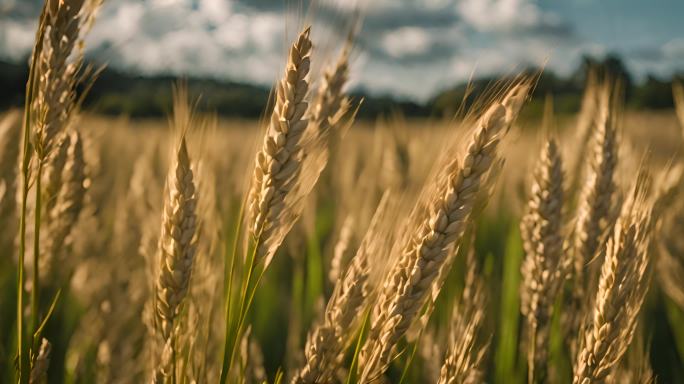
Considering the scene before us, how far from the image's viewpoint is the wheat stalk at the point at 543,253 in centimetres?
138

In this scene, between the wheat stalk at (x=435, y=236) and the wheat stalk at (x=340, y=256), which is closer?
the wheat stalk at (x=435, y=236)

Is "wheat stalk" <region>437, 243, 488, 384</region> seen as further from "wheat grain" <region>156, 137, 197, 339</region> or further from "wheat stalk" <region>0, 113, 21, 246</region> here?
"wheat stalk" <region>0, 113, 21, 246</region>

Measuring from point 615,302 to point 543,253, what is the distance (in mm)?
274

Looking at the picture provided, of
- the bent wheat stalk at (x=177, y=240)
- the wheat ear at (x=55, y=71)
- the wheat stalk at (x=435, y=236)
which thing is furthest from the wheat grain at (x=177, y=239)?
the wheat stalk at (x=435, y=236)

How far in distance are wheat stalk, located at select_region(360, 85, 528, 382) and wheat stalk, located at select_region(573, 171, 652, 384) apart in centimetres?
33

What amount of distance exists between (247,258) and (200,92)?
13.2 inches

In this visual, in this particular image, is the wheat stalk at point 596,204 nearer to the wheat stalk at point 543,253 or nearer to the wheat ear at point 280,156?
the wheat stalk at point 543,253

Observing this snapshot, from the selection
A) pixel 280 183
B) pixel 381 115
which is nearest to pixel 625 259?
pixel 280 183

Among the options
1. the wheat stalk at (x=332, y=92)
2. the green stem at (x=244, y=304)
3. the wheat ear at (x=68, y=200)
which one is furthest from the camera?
the wheat stalk at (x=332, y=92)

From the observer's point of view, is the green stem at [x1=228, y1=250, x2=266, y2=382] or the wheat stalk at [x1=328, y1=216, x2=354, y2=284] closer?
the green stem at [x1=228, y1=250, x2=266, y2=382]

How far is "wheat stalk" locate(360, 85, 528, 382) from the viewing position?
988 mm

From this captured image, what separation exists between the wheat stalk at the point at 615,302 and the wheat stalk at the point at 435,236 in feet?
1.08

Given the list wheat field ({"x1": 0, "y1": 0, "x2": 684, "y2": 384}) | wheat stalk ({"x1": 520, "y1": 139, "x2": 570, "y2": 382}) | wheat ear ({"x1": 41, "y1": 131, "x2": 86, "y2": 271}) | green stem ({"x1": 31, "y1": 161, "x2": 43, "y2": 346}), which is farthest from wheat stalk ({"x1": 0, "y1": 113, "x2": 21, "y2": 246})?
wheat stalk ({"x1": 520, "y1": 139, "x2": 570, "y2": 382})

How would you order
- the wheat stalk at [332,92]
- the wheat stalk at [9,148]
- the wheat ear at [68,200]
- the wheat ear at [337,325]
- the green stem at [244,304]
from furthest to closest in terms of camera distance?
the wheat stalk at [9,148], the wheat stalk at [332,92], the wheat ear at [68,200], the wheat ear at [337,325], the green stem at [244,304]
